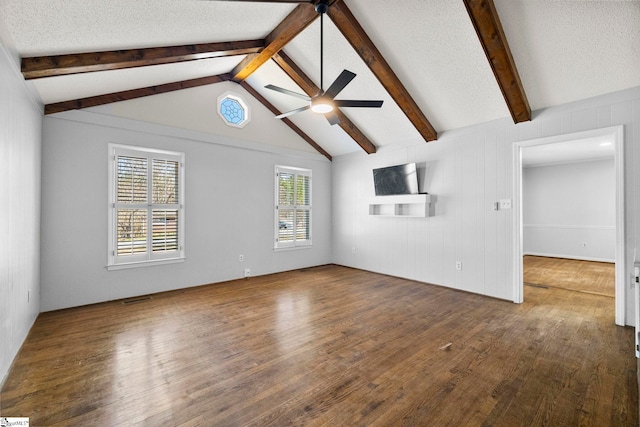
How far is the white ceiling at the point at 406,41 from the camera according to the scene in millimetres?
2580

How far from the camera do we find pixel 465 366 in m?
2.42

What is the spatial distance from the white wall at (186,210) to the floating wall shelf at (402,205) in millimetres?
1503

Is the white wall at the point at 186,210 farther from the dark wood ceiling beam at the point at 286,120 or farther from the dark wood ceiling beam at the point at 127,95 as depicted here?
the dark wood ceiling beam at the point at 286,120

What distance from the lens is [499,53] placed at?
10.3 feet

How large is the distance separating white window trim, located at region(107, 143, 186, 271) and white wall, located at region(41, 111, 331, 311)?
0.07 m

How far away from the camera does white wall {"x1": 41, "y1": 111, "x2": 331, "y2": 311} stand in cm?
378

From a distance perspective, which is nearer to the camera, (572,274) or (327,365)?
(327,365)

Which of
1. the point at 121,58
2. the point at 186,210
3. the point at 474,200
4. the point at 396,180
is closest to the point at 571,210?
the point at 474,200

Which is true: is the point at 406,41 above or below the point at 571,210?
above

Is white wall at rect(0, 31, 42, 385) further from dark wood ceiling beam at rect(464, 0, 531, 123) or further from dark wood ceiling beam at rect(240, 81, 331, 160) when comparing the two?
dark wood ceiling beam at rect(464, 0, 531, 123)

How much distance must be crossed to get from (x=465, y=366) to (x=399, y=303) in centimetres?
168

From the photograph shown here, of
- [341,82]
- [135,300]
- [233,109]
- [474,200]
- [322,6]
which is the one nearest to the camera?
[341,82]

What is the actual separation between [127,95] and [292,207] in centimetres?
351

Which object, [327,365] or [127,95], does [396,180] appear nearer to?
[327,365]
